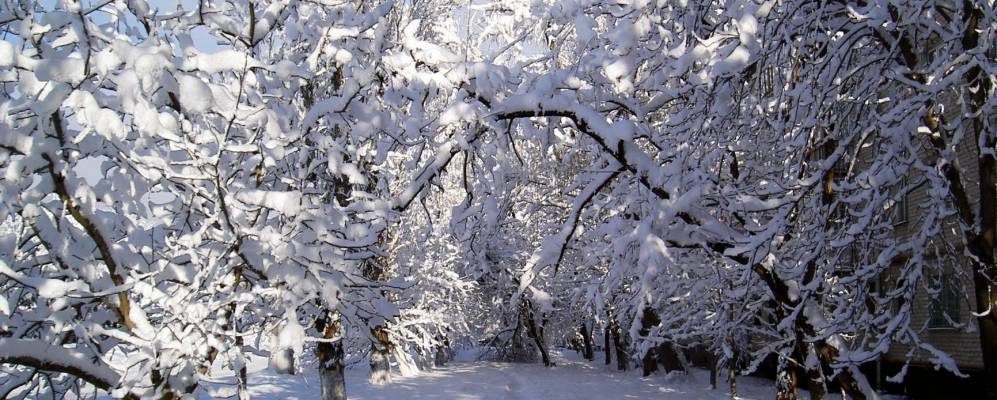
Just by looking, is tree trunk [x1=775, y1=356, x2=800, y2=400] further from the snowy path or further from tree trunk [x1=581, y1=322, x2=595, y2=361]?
tree trunk [x1=581, y1=322, x2=595, y2=361]

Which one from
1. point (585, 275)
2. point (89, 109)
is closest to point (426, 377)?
point (585, 275)

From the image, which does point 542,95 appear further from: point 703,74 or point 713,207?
point 713,207

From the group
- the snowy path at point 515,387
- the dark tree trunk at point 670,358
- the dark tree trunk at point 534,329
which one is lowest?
the snowy path at point 515,387

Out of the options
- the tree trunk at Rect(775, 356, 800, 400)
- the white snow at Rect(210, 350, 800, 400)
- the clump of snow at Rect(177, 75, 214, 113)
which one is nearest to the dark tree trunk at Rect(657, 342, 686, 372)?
the white snow at Rect(210, 350, 800, 400)

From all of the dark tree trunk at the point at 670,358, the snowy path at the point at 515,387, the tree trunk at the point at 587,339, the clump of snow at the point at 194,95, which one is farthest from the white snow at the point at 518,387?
the clump of snow at the point at 194,95

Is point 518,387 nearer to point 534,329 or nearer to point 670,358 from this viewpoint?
point 670,358

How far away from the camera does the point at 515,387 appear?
20.5 meters

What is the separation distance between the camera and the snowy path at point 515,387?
17648mm

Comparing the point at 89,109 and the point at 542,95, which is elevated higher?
the point at 542,95

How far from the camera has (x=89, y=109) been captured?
274 centimetres

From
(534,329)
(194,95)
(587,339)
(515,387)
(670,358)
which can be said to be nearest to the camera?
(194,95)

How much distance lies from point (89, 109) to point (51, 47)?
2.86 ft

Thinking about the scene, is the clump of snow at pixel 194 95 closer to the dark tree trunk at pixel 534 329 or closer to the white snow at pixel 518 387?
the white snow at pixel 518 387

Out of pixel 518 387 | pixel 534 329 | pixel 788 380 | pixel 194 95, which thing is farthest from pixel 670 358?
pixel 194 95
